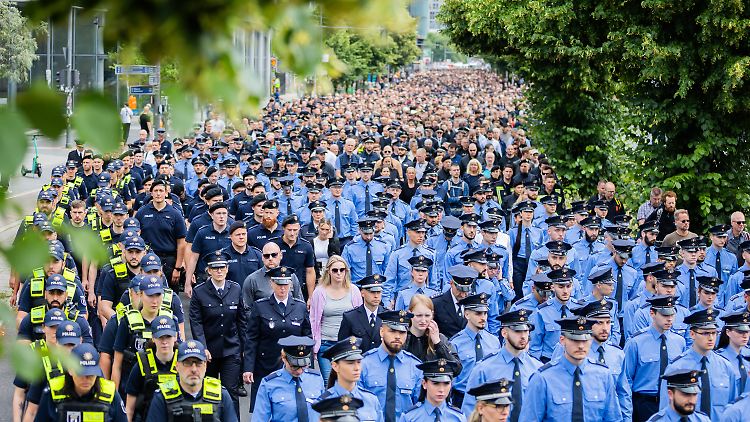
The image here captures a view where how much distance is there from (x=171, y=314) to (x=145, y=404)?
97cm

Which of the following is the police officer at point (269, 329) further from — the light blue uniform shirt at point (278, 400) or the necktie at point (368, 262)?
the necktie at point (368, 262)

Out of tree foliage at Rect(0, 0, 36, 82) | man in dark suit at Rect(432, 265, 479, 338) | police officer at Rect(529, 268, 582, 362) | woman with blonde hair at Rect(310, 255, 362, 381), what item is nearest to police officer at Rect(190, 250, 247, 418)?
woman with blonde hair at Rect(310, 255, 362, 381)

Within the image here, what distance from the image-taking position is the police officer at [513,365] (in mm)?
9375

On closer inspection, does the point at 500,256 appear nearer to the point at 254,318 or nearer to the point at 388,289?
the point at 388,289

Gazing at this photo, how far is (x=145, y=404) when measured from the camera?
9.12 metres

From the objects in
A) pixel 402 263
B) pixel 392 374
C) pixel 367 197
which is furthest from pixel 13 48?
pixel 392 374

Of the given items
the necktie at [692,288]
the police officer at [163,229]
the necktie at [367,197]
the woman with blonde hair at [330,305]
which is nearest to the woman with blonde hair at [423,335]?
Result: the woman with blonde hair at [330,305]

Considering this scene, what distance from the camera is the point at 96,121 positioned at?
2.66m

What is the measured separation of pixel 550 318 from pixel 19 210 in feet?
29.1

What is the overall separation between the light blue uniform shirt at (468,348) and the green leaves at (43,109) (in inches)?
306

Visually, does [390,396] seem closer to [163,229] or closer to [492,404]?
[492,404]

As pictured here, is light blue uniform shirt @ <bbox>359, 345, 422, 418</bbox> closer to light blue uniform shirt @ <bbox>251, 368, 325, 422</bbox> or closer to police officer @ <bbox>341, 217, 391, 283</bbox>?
light blue uniform shirt @ <bbox>251, 368, 325, 422</bbox>

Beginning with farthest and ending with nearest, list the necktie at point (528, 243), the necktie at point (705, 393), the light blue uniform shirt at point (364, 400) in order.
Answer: the necktie at point (528, 243), the necktie at point (705, 393), the light blue uniform shirt at point (364, 400)

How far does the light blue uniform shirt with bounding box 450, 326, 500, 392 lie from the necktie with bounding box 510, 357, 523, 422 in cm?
73
